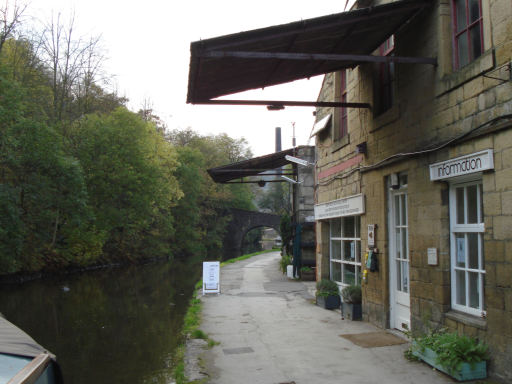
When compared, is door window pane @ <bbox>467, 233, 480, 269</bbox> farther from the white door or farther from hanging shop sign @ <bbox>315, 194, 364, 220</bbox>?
hanging shop sign @ <bbox>315, 194, 364, 220</bbox>

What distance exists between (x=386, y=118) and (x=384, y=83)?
0.93m

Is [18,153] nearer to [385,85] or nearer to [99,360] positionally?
[99,360]

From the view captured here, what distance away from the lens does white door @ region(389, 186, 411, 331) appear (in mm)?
8047

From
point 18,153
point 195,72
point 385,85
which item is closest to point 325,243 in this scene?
point 385,85

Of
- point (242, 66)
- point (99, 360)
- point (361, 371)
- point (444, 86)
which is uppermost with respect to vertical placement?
point (242, 66)

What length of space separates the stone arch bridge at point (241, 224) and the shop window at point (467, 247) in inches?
2016

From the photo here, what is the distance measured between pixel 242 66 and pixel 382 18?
2123mm

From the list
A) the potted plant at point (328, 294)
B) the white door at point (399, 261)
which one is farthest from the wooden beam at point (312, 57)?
the potted plant at point (328, 294)

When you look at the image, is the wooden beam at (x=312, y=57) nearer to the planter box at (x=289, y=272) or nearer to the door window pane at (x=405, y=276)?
the door window pane at (x=405, y=276)

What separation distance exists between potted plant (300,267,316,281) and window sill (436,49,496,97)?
40.8 feet

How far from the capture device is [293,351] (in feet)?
24.0

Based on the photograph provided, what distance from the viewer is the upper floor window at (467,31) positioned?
608cm

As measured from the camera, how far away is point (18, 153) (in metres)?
22.4

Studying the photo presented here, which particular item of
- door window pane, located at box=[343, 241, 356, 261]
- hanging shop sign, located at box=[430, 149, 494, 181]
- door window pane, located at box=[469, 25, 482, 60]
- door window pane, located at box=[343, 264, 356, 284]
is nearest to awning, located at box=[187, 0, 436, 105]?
door window pane, located at box=[469, 25, 482, 60]
